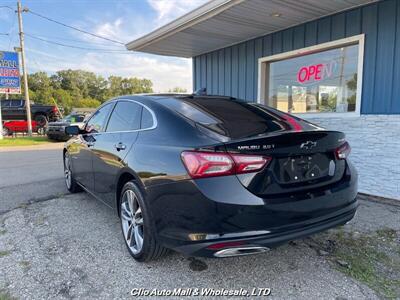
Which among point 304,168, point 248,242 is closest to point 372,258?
point 304,168

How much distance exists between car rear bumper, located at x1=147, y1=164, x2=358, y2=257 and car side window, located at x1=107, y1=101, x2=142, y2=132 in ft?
3.41

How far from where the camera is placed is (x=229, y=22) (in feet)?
17.5

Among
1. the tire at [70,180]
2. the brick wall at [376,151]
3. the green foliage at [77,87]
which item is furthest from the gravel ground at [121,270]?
the green foliage at [77,87]

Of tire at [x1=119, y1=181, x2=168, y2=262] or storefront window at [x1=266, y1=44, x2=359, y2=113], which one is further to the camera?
storefront window at [x1=266, y1=44, x2=359, y2=113]

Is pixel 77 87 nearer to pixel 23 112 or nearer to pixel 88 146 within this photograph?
pixel 23 112

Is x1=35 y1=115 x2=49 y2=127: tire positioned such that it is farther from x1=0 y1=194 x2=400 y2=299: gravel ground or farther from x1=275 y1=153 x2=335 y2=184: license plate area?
x1=275 y1=153 x2=335 y2=184: license plate area

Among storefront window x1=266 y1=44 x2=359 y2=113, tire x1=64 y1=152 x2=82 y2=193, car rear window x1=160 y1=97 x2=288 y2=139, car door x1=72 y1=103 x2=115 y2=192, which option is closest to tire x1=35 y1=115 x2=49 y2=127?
tire x1=64 y1=152 x2=82 y2=193

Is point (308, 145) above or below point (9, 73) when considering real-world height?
below

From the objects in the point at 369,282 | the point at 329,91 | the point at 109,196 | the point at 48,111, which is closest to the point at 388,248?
the point at 369,282

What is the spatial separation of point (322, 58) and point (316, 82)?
48cm

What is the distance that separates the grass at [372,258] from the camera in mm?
2344

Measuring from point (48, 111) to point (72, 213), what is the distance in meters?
17.7

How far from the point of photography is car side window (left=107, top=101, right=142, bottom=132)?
9.91 feet

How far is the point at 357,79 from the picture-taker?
16.1 ft
